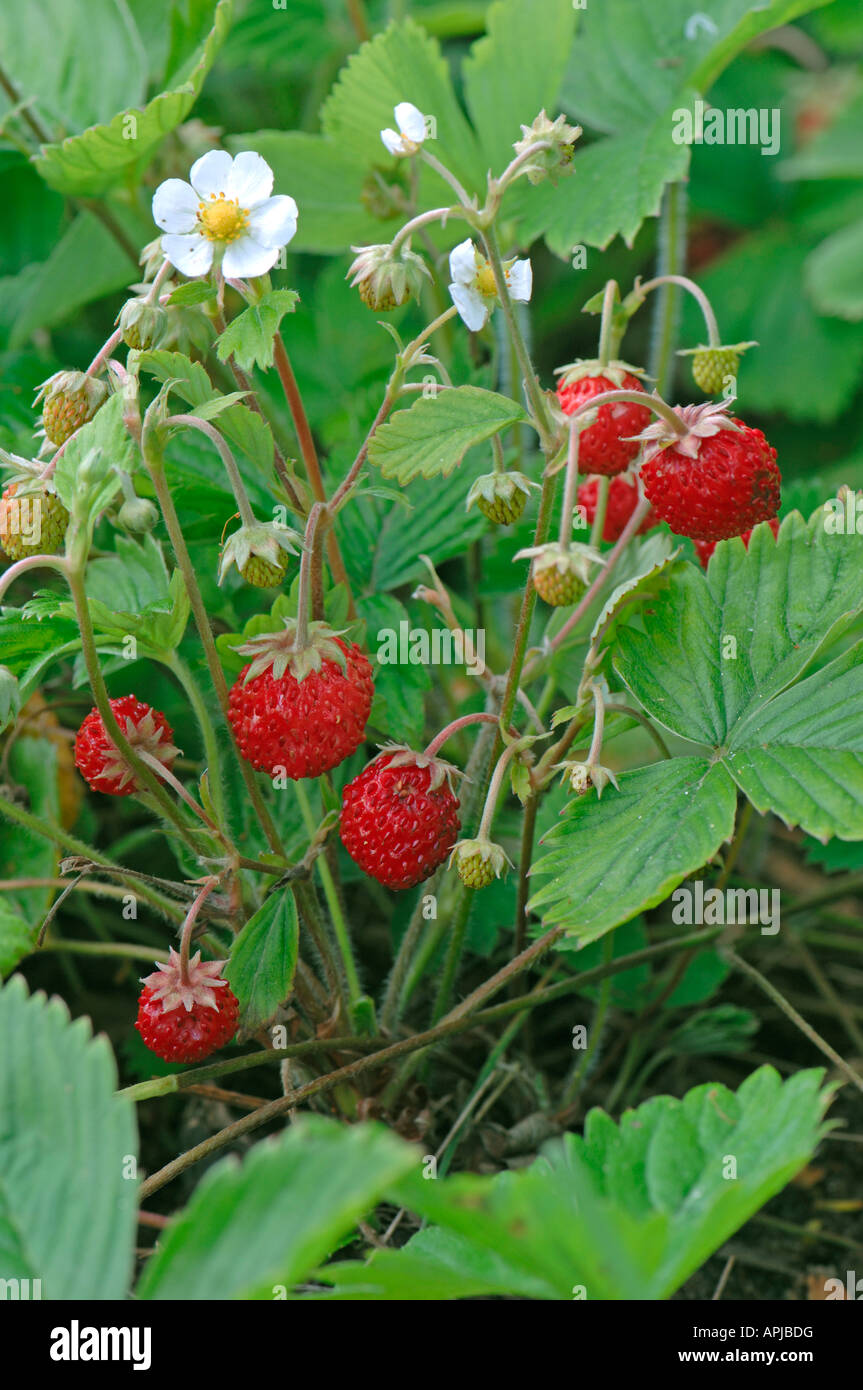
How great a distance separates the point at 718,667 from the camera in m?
0.88

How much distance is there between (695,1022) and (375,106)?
36.0 inches

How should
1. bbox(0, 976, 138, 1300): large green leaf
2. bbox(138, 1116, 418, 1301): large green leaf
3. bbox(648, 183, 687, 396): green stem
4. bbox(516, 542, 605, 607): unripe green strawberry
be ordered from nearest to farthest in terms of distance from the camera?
1. bbox(138, 1116, 418, 1301): large green leaf
2. bbox(0, 976, 138, 1300): large green leaf
3. bbox(516, 542, 605, 607): unripe green strawberry
4. bbox(648, 183, 687, 396): green stem

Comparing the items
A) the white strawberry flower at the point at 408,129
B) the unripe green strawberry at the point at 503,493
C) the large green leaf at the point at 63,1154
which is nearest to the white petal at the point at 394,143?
the white strawberry flower at the point at 408,129

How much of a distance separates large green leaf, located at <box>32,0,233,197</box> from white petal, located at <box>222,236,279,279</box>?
30 centimetres

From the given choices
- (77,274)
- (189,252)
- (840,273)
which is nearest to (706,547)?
(189,252)

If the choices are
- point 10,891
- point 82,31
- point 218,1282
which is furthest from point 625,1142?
point 82,31

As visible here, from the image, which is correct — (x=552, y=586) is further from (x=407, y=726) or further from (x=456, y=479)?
(x=456, y=479)

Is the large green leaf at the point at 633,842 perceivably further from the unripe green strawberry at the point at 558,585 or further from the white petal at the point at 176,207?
the white petal at the point at 176,207

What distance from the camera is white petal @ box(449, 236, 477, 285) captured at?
0.83 metres

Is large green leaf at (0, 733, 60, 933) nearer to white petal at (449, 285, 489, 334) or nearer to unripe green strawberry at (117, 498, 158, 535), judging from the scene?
unripe green strawberry at (117, 498, 158, 535)

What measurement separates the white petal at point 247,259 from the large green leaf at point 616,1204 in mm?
549

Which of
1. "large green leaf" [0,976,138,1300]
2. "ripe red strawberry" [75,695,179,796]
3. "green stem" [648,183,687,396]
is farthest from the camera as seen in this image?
"green stem" [648,183,687,396]

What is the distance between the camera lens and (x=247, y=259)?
2.66 feet

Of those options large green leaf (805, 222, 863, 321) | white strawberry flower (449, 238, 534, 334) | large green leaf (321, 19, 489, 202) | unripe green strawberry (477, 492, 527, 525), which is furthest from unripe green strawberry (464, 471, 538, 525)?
large green leaf (805, 222, 863, 321)
